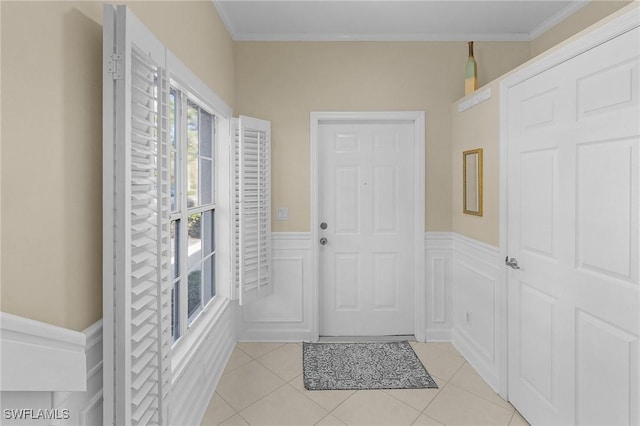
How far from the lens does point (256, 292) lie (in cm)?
296

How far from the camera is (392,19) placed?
2.88m

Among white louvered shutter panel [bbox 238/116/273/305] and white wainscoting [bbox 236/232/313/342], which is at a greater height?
white louvered shutter panel [bbox 238/116/273/305]

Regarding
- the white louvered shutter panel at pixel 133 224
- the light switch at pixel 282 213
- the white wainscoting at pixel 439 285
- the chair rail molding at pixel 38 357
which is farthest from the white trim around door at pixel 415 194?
the chair rail molding at pixel 38 357

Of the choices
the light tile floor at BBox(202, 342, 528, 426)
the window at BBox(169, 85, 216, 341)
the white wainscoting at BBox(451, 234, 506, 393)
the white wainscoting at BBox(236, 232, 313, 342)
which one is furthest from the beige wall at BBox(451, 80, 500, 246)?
the window at BBox(169, 85, 216, 341)

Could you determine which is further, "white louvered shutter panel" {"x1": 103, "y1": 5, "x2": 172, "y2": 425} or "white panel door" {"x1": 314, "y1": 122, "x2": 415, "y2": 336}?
"white panel door" {"x1": 314, "y1": 122, "x2": 415, "y2": 336}

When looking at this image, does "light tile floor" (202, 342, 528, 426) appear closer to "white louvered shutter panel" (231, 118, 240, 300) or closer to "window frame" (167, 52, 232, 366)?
"window frame" (167, 52, 232, 366)

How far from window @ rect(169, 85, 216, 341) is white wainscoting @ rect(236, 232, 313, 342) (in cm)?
63

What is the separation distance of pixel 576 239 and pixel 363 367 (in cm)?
174

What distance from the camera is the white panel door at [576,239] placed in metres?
1.45

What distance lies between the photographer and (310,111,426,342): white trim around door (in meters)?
3.18

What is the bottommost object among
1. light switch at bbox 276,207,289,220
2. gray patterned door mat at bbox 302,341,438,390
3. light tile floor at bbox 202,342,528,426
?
light tile floor at bbox 202,342,528,426

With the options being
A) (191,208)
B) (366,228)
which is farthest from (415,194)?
(191,208)

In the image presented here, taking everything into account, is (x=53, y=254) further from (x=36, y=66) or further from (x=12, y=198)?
(x=36, y=66)

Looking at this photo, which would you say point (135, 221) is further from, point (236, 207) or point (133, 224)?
point (236, 207)
